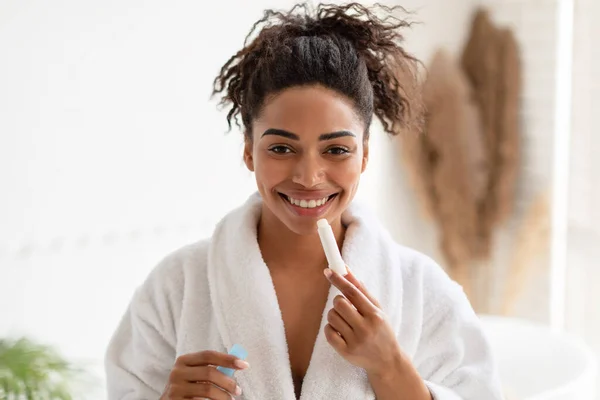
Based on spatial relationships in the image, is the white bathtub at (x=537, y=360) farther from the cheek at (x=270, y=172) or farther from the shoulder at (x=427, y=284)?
the cheek at (x=270, y=172)

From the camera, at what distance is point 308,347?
1.22 m

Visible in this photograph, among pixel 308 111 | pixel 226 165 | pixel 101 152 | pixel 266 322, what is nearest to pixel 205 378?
pixel 266 322

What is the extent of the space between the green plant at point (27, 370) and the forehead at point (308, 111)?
0.42m

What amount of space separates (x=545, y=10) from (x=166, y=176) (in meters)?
1.32

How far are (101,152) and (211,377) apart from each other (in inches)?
28.8

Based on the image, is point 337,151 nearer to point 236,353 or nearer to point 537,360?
point 236,353

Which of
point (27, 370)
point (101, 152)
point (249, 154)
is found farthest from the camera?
point (101, 152)

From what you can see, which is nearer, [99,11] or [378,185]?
[99,11]

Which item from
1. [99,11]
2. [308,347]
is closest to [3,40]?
[99,11]

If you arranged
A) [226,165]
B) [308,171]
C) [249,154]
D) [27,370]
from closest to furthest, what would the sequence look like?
[27,370] < [308,171] < [249,154] < [226,165]

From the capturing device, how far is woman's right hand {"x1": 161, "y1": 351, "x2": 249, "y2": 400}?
3.53ft

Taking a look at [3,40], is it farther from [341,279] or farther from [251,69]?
[341,279]

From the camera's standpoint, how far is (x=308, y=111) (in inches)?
44.0

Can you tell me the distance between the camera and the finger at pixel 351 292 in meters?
1.05
